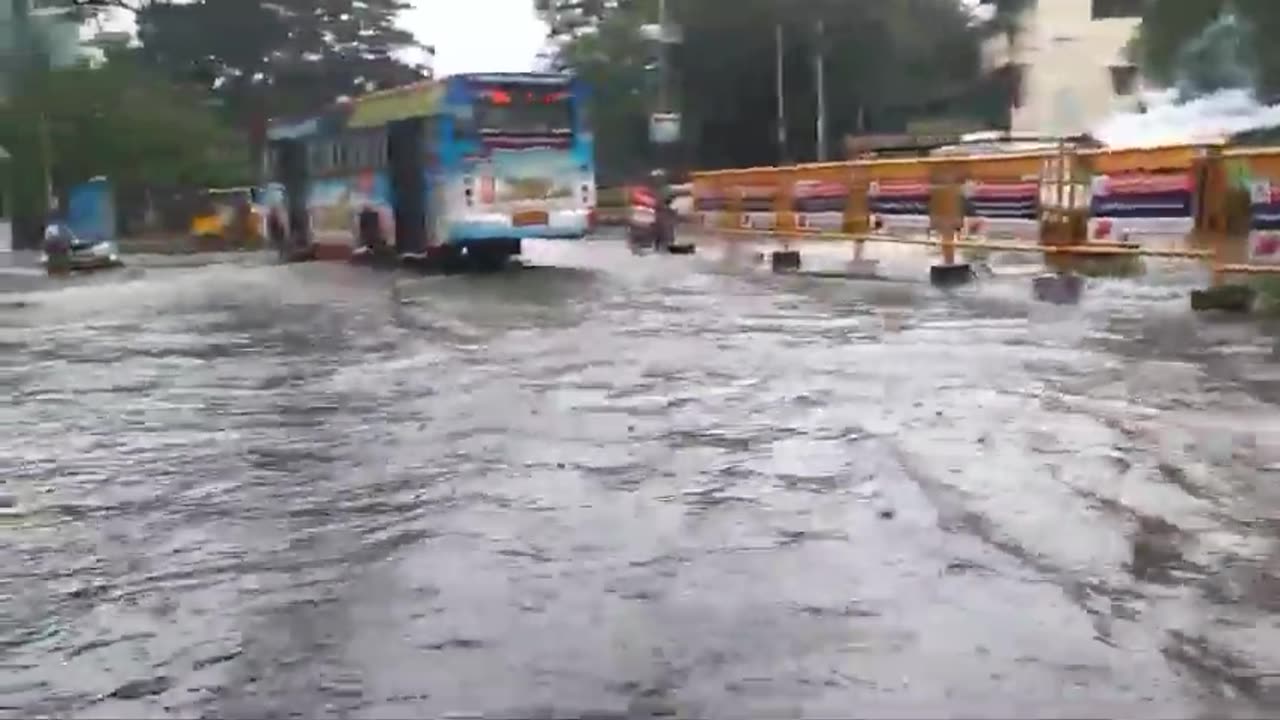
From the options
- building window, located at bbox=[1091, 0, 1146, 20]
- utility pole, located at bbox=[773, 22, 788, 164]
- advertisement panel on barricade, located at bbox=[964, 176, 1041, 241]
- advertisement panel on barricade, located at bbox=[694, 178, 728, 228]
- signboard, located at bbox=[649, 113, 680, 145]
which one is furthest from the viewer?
building window, located at bbox=[1091, 0, 1146, 20]

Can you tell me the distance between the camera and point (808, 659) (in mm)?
4887

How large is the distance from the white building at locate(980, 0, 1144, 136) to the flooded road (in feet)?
158

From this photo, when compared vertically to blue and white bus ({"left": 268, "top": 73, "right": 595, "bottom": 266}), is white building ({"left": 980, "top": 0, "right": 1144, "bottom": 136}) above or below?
above

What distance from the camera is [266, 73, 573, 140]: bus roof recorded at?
23719 mm

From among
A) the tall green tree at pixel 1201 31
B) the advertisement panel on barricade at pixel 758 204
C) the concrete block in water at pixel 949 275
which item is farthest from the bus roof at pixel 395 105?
the tall green tree at pixel 1201 31

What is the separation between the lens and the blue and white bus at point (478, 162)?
77.8 feet

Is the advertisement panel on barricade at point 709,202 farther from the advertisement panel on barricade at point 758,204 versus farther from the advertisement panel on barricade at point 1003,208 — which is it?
the advertisement panel on barricade at point 1003,208

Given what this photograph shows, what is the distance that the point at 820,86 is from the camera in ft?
156

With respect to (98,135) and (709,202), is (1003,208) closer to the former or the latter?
(709,202)

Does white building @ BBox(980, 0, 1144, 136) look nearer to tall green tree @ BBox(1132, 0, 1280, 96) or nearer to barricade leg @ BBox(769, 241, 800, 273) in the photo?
tall green tree @ BBox(1132, 0, 1280, 96)

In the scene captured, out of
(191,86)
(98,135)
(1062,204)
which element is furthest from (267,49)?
(1062,204)

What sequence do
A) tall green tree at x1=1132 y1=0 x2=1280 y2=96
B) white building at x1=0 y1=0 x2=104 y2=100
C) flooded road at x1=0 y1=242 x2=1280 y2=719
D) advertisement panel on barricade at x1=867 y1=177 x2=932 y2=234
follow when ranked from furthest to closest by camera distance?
1. white building at x1=0 y1=0 x2=104 y2=100
2. tall green tree at x1=1132 y1=0 x2=1280 y2=96
3. advertisement panel on barricade at x1=867 y1=177 x2=932 y2=234
4. flooded road at x1=0 y1=242 x2=1280 y2=719

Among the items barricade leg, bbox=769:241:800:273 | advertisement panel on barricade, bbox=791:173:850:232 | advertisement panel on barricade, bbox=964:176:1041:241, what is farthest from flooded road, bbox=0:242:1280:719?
barricade leg, bbox=769:241:800:273

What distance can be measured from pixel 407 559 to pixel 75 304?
17472mm
